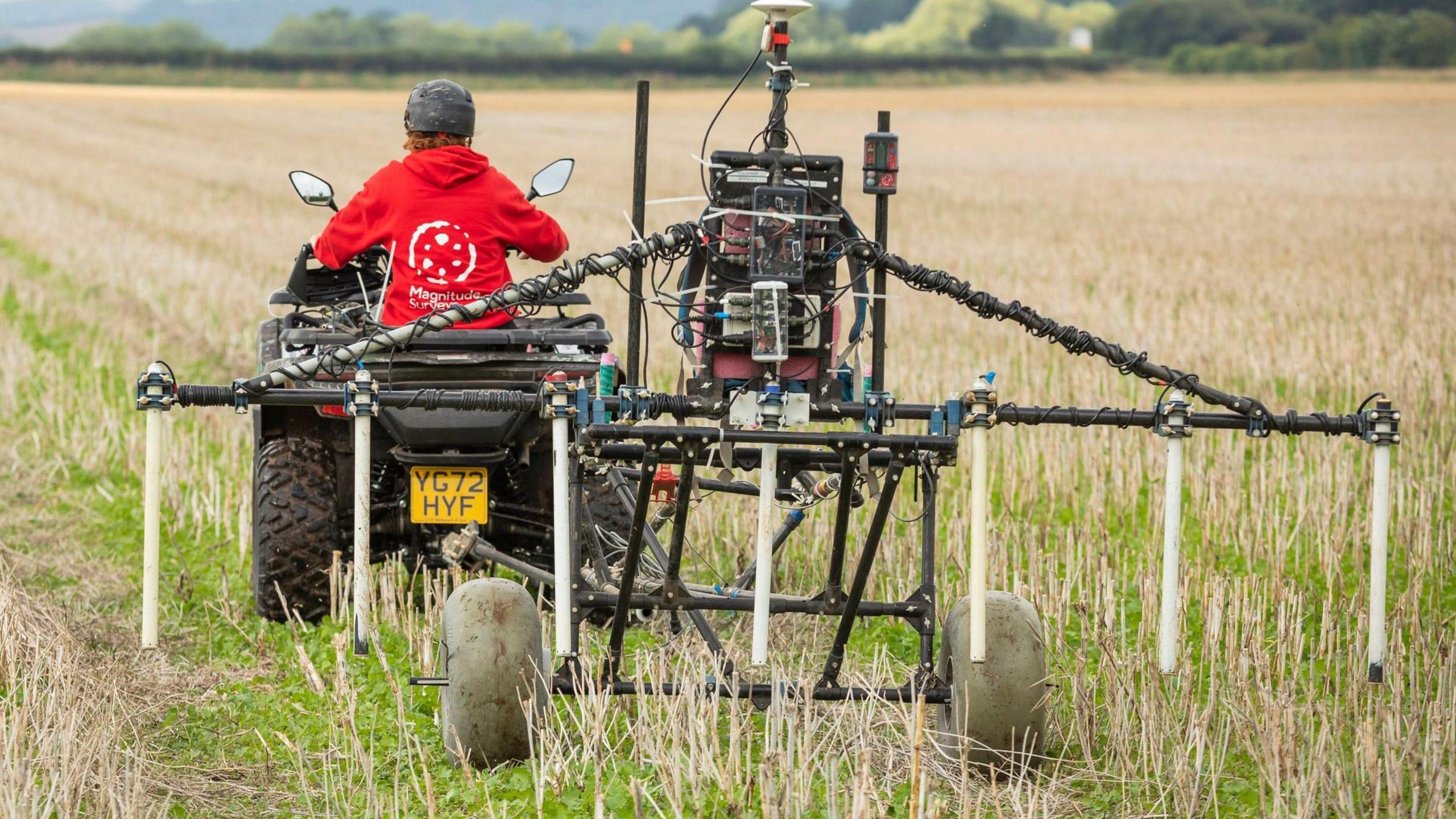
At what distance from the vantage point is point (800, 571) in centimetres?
805

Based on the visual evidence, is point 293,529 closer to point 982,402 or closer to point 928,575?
point 928,575

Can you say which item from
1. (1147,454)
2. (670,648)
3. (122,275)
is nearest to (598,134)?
(122,275)

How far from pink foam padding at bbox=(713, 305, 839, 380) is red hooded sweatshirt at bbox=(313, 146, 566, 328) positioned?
1.82 m

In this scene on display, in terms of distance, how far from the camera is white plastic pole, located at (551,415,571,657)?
215 inches

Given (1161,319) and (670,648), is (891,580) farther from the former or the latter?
(1161,319)

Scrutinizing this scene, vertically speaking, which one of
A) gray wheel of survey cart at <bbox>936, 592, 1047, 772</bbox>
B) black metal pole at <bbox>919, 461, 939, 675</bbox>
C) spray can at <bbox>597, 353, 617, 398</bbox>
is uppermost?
spray can at <bbox>597, 353, 617, 398</bbox>

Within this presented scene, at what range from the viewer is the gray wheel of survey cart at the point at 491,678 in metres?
5.50

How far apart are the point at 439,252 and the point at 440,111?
0.57 meters

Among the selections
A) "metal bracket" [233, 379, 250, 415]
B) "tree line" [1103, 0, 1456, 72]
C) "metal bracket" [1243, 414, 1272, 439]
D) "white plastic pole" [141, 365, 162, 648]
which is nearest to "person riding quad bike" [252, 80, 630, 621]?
"metal bracket" [233, 379, 250, 415]

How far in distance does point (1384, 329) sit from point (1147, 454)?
4955 mm

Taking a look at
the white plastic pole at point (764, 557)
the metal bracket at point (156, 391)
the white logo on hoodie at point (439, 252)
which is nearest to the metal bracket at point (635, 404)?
the white plastic pole at point (764, 557)

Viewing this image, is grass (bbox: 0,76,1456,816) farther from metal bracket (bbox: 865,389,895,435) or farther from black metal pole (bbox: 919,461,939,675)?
metal bracket (bbox: 865,389,895,435)

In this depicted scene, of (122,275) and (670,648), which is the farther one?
(122,275)

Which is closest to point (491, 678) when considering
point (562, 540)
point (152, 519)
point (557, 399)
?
point (562, 540)
